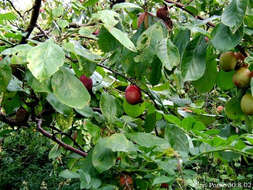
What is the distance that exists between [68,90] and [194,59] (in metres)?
0.32

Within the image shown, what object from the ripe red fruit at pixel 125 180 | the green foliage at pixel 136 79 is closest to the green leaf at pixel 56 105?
the green foliage at pixel 136 79

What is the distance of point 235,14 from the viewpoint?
0.65 m

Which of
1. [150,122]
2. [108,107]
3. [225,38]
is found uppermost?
[225,38]

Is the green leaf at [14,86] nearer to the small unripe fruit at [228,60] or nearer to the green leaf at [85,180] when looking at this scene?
the green leaf at [85,180]

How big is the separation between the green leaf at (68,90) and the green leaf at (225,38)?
12.0 inches

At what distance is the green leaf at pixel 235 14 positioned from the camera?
25.3 inches

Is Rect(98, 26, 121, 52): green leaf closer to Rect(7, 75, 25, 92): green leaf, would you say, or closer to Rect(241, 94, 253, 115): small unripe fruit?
Rect(7, 75, 25, 92): green leaf

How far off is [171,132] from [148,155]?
121 millimetres

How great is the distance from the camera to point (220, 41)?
2.20 feet

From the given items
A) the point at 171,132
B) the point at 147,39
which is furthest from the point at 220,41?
the point at 171,132

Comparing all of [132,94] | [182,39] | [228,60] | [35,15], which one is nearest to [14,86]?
[35,15]

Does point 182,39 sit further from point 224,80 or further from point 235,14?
point 224,80

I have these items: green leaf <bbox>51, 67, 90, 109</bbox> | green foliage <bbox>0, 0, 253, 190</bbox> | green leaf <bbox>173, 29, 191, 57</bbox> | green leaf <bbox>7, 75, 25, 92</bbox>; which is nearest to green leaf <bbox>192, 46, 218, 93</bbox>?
green foliage <bbox>0, 0, 253, 190</bbox>

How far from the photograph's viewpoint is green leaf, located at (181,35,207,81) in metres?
0.74
